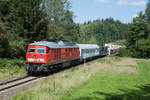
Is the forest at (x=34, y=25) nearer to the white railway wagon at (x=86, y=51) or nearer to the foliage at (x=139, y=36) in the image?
the foliage at (x=139, y=36)

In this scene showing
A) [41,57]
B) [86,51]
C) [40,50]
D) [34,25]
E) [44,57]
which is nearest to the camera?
[44,57]

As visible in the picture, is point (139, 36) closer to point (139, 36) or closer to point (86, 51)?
point (139, 36)

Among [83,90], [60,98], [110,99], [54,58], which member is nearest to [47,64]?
[54,58]

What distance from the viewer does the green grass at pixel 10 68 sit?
21.2 meters

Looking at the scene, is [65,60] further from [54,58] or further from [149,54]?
[149,54]

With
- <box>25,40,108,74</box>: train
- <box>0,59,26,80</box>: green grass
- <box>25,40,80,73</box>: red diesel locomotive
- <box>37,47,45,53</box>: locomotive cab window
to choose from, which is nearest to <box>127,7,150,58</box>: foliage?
<box>25,40,108,74</box>: train

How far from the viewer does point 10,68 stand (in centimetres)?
2341

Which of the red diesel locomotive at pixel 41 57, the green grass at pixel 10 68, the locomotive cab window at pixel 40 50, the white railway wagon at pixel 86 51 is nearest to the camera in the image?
the red diesel locomotive at pixel 41 57

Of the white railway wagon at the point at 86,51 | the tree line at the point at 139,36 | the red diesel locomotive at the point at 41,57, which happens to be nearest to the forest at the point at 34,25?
the tree line at the point at 139,36

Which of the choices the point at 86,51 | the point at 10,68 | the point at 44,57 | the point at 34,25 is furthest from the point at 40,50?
the point at 86,51

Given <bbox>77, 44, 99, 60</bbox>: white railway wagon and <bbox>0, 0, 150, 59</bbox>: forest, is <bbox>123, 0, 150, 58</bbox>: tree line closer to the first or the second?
<bbox>0, 0, 150, 59</bbox>: forest

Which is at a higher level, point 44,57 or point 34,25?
point 34,25

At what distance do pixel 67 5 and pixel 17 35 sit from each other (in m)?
30.8

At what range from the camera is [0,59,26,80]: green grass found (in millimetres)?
21219
